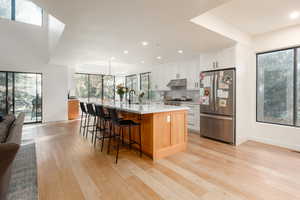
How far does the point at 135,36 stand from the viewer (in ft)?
10.9

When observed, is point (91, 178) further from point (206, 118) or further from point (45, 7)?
point (206, 118)

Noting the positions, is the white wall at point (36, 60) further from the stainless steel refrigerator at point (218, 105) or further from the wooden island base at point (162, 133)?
the stainless steel refrigerator at point (218, 105)

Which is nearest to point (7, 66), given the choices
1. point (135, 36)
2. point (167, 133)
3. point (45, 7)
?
point (45, 7)

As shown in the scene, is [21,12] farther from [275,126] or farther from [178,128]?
[275,126]

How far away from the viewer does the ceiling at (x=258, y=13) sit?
101 inches

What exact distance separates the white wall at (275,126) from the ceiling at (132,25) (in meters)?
0.97

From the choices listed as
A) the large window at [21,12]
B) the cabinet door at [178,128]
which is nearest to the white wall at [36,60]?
the large window at [21,12]

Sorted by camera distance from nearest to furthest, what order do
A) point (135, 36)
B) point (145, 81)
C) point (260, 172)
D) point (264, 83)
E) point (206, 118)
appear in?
point (260, 172) < point (135, 36) < point (264, 83) < point (206, 118) < point (145, 81)

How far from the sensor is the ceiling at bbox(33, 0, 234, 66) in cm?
214

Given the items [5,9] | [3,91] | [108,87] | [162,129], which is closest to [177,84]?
[162,129]

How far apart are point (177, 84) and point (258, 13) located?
319 cm

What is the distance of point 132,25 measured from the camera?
110 inches

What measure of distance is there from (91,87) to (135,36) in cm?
589

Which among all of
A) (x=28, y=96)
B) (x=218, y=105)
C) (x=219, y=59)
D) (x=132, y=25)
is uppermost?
(x=132, y=25)
